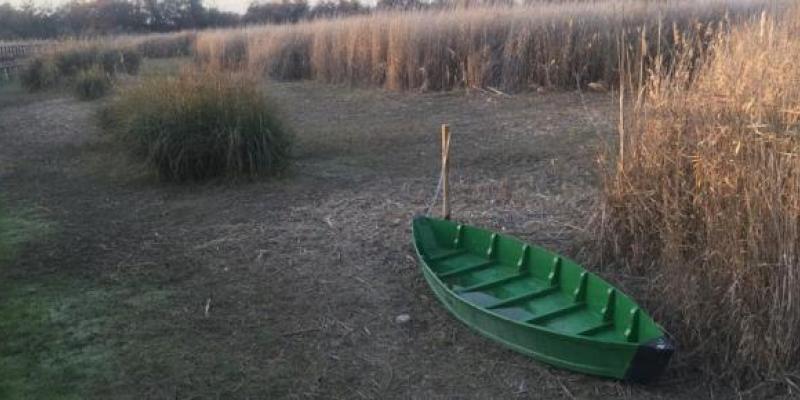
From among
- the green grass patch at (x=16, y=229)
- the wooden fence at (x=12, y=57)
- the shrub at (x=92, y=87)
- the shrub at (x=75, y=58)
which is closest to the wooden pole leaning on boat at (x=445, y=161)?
the green grass patch at (x=16, y=229)

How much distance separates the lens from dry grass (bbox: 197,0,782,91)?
11320mm

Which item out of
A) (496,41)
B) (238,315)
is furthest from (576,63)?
(238,315)

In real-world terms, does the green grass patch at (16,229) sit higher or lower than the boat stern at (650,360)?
lower

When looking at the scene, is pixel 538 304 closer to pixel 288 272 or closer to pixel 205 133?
pixel 288 272

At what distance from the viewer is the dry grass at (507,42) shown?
11320 mm

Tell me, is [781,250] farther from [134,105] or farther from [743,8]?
[743,8]

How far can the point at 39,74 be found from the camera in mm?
18344

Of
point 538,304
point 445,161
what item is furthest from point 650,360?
point 445,161

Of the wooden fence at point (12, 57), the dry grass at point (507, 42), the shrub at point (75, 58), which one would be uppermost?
the dry grass at point (507, 42)

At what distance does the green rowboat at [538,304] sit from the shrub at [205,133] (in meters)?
2.85

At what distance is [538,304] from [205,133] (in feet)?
14.1

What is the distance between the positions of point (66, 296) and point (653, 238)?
3477 millimetres

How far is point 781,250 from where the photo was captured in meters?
3.35

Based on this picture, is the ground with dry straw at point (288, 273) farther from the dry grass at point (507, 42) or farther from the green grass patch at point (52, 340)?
the dry grass at point (507, 42)
